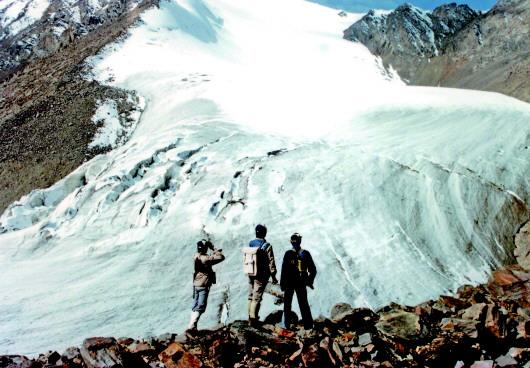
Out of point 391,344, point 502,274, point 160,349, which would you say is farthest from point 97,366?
point 502,274

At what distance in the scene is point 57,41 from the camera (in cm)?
8638

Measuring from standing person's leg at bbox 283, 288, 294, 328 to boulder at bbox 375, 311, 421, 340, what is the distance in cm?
149

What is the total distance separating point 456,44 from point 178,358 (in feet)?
270

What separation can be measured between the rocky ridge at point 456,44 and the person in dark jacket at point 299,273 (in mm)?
52755

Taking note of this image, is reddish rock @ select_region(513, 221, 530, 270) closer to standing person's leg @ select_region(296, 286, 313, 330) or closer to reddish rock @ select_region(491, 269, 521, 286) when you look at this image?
reddish rock @ select_region(491, 269, 521, 286)

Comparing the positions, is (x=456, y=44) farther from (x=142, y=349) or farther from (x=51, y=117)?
(x=142, y=349)

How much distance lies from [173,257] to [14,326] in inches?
153

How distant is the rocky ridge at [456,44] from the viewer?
66.6 m

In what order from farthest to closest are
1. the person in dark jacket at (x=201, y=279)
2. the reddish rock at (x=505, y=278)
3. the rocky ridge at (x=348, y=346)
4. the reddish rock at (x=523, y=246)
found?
the reddish rock at (x=523, y=246), the reddish rock at (x=505, y=278), the person in dark jacket at (x=201, y=279), the rocky ridge at (x=348, y=346)

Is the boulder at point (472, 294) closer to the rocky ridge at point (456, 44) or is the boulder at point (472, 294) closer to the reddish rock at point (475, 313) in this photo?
the reddish rock at point (475, 313)

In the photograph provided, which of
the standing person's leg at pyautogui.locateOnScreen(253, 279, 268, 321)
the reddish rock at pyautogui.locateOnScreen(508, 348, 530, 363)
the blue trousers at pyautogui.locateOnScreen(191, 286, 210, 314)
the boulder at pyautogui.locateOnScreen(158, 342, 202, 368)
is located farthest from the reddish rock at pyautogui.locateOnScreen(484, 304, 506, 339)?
the blue trousers at pyautogui.locateOnScreen(191, 286, 210, 314)

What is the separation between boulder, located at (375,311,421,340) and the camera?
8391 millimetres

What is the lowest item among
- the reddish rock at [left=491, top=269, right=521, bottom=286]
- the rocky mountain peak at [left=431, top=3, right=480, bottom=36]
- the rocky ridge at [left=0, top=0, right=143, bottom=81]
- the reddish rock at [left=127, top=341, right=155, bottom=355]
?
the rocky ridge at [left=0, top=0, right=143, bottom=81]

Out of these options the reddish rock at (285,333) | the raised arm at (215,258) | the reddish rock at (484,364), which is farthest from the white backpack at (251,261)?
the reddish rock at (484,364)
